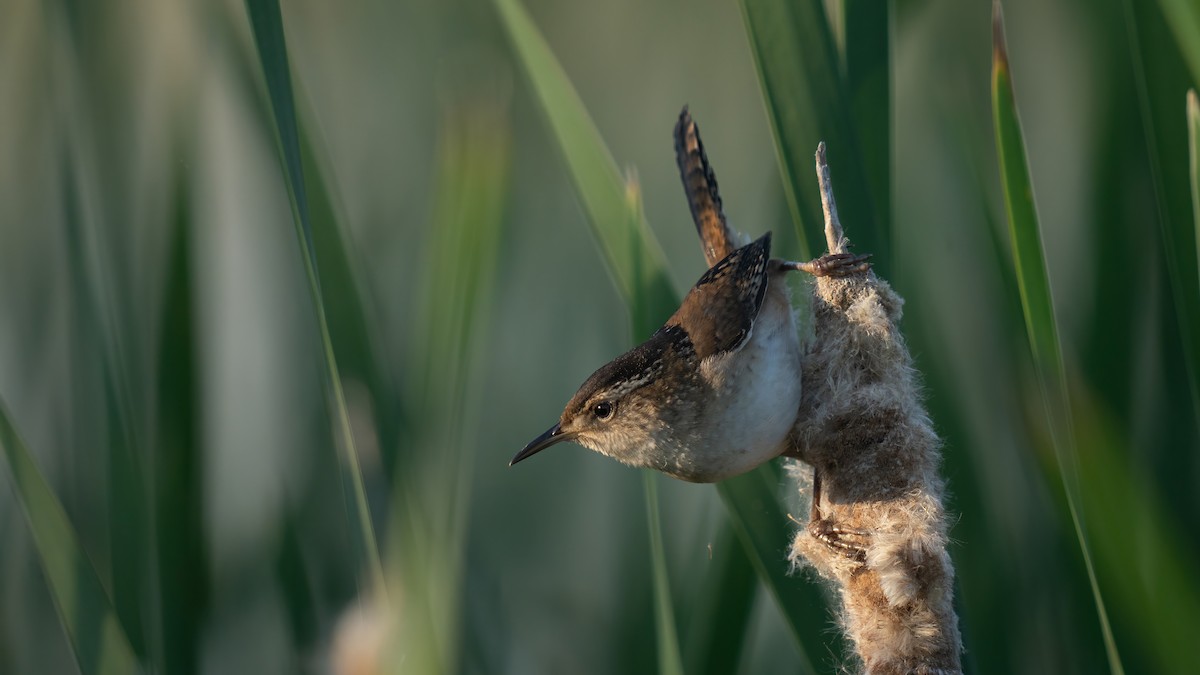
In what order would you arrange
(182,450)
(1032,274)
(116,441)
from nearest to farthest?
(1032,274)
(116,441)
(182,450)

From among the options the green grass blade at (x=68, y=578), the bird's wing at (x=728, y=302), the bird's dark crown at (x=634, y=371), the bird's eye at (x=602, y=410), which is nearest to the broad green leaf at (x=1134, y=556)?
the bird's wing at (x=728, y=302)

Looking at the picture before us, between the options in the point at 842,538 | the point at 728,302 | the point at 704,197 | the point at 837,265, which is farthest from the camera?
the point at 704,197

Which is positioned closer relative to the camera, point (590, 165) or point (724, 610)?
point (590, 165)

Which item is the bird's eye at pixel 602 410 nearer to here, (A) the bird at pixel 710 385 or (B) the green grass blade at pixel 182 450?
(A) the bird at pixel 710 385

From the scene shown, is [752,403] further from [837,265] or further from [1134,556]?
[1134,556]

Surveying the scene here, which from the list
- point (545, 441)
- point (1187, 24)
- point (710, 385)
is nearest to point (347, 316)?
point (545, 441)
